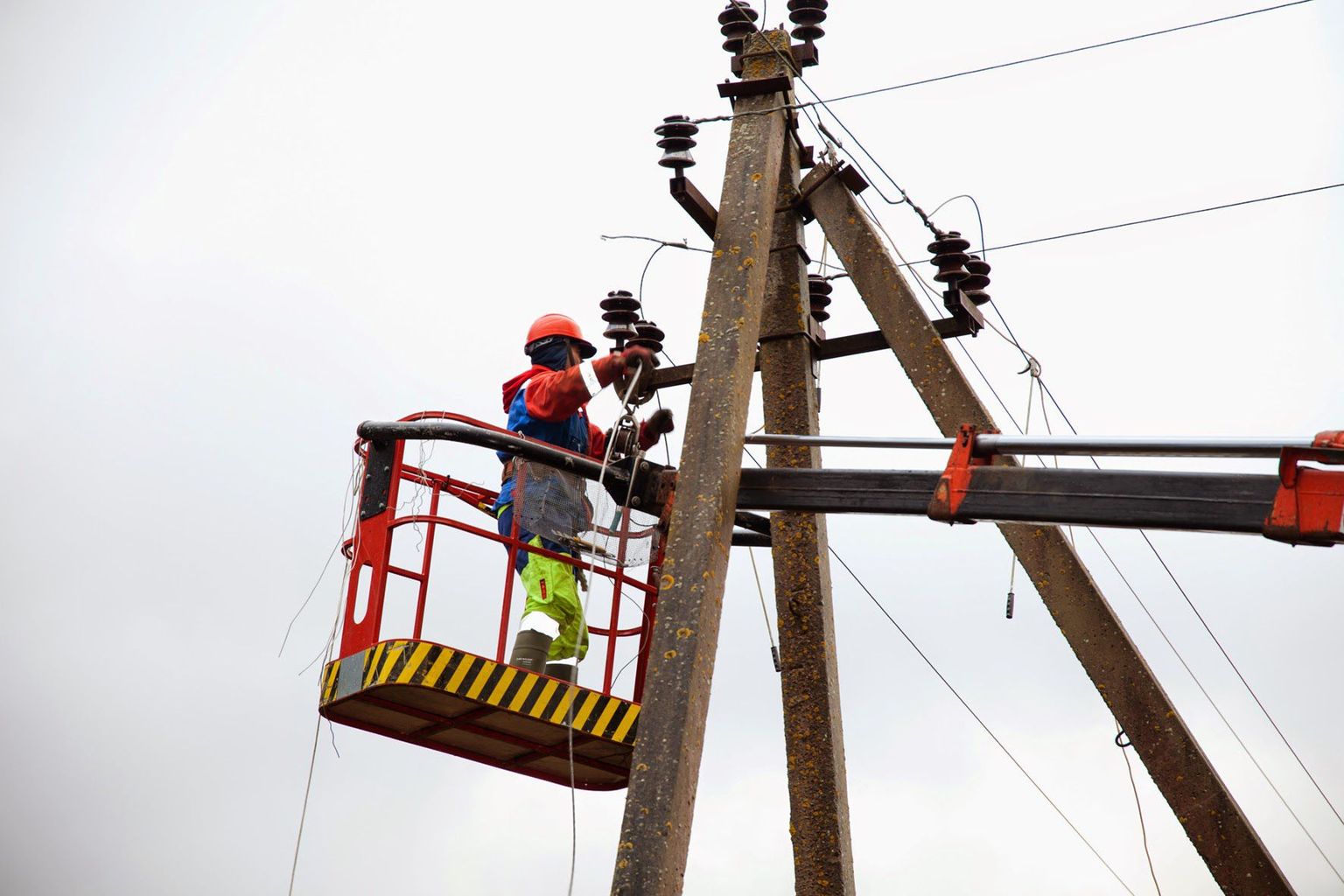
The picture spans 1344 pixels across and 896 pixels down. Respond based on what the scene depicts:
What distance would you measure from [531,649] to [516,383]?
1340mm

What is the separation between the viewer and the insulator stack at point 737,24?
7488 millimetres

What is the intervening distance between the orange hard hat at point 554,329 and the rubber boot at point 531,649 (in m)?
1.48

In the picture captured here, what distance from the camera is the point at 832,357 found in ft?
25.5

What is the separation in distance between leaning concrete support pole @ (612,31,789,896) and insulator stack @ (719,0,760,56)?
15.2 inches

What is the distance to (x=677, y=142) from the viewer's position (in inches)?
276

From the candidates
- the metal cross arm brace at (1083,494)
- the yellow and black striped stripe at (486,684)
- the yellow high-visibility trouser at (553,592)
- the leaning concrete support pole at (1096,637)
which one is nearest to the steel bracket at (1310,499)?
the metal cross arm brace at (1083,494)

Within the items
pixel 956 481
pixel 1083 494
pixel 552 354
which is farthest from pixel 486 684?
pixel 1083 494

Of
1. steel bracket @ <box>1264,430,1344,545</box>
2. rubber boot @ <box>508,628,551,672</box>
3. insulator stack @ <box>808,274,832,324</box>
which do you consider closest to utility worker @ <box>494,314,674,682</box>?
rubber boot @ <box>508,628,551,672</box>

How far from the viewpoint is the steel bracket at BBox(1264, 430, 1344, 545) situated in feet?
17.2

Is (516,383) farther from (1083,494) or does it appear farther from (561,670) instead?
(1083,494)

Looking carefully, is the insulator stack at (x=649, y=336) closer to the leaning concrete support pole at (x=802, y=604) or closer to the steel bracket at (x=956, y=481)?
the leaning concrete support pole at (x=802, y=604)

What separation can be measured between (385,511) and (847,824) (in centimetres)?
243

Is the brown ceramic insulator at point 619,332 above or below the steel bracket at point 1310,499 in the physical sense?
above

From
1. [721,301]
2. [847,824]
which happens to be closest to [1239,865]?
[847,824]
